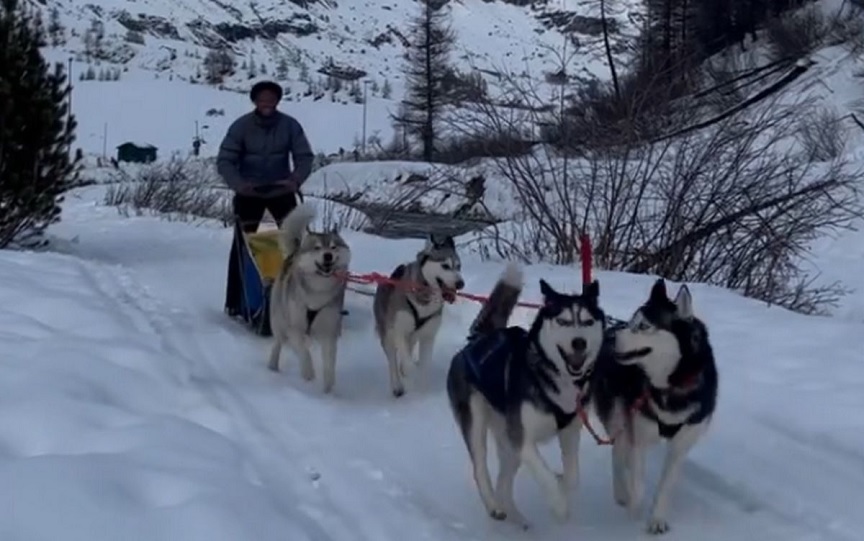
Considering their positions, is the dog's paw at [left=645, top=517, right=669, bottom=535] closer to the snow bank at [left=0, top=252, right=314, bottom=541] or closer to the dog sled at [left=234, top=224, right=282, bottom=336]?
the snow bank at [left=0, top=252, right=314, bottom=541]

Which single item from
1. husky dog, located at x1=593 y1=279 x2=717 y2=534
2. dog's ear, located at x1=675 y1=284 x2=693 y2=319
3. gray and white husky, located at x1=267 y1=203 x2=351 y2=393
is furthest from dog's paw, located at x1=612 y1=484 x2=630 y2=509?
gray and white husky, located at x1=267 y1=203 x2=351 y2=393

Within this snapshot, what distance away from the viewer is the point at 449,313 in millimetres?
8477

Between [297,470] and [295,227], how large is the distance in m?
2.48

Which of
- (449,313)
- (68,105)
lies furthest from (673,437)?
(68,105)

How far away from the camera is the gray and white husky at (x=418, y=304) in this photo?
21.7 ft

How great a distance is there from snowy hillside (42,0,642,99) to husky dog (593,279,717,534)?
5919 cm

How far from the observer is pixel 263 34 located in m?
108

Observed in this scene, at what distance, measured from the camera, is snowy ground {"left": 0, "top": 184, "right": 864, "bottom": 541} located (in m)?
3.62

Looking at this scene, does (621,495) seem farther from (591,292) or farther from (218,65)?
(218,65)

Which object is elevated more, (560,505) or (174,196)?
(174,196)

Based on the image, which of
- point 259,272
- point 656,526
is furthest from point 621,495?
point 259,272

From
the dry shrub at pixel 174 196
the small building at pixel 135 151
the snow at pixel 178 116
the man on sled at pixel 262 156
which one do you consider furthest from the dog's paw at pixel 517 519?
the small building at pixel 135 151

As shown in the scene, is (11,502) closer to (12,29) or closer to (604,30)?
(12,29)

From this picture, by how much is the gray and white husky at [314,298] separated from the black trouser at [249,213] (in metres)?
1.50
